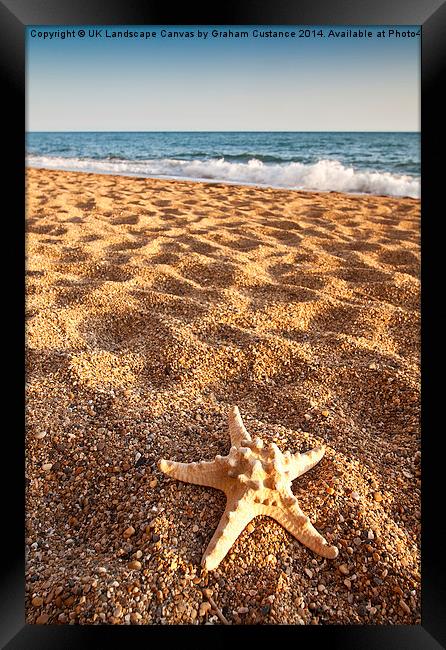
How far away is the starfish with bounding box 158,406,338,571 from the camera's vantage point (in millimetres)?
1240

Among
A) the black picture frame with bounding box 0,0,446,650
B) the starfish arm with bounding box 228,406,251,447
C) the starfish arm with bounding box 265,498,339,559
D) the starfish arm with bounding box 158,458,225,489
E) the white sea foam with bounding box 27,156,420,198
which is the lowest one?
the starfish arm with bounding box 265,498,339,559

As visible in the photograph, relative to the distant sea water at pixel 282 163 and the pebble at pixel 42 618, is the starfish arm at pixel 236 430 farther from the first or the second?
the distant sea water at pixel 282 163

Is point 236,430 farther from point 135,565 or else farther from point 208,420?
point 135,565

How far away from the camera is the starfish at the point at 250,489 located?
1.24 meters

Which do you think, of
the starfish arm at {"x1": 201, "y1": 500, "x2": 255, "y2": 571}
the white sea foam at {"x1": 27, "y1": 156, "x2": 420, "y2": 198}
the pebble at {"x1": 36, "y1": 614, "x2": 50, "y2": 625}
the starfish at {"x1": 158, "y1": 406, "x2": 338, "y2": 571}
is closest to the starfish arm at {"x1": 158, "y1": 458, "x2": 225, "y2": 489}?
the starfish at {"x1": 158, "y1": 406, "x2": 338, "y2": 571}

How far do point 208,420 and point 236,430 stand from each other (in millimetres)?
222

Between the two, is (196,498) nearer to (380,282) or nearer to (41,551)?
(41,551)

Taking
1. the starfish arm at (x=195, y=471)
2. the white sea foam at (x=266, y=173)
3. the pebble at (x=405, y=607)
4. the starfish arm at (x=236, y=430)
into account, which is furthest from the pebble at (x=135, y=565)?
the white sea foam at (x=266, y=173)

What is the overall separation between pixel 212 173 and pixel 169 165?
2.07m

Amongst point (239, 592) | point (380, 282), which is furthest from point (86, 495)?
point (380, 282)

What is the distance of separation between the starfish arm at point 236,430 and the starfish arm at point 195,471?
0.14 meters

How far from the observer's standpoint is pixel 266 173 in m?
11.3

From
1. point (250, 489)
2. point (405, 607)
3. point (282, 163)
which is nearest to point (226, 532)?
point (250, 489)

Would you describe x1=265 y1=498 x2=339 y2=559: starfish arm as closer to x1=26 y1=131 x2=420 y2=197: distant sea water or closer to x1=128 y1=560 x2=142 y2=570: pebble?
x1=128 y1=560 x2=142 y2=570: pebble
